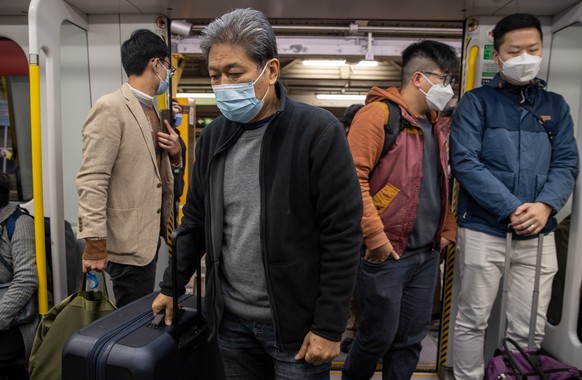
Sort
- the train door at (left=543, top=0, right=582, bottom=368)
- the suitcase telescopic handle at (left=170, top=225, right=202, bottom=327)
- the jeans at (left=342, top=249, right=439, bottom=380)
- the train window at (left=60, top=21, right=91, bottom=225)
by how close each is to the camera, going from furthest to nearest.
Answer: the train window at (left=60, top=21, right=91, bottom=225), the train door at (left=543, top=0, right=582, bottom=368), the jeans at (left=342, top=249, right=439, bottom=380), the suitcase telescopic handle at (left=170, top=225, right=202, bottom=327)

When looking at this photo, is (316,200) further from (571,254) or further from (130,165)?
(571,254)

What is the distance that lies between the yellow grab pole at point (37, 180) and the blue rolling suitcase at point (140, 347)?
1021mm

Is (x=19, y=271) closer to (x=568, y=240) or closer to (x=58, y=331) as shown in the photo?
(x=58, y=331)

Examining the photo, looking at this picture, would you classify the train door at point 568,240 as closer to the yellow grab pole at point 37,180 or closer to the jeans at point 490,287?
the jeans at point 490,287

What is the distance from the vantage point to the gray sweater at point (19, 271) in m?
2.45

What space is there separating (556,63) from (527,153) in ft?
3.57

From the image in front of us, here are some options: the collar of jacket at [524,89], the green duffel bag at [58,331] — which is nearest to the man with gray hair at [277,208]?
the green duffel bag at [58,331]

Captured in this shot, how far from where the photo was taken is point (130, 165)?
90.7 inches

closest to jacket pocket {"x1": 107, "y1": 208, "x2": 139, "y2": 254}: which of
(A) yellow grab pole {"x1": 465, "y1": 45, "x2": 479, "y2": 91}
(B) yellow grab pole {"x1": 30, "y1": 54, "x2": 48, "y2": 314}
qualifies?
(B) yellow grab pole {"x1": 30, "y1": 54, "x2": 48, "y2": 314}

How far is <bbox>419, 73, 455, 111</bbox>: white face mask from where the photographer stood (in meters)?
2.19

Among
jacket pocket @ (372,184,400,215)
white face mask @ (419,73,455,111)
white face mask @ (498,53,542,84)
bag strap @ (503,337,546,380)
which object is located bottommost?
bag strap @ (503,337,546,380)

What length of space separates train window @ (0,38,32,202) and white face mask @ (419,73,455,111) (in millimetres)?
3263

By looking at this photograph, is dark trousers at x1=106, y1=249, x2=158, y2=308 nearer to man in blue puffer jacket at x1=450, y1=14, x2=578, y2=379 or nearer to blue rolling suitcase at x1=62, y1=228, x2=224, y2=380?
blue rolling suitcase at x1=62, y1=228, x2=224, y2=380

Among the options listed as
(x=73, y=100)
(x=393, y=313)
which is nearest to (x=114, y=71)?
(x=73, y=100)
